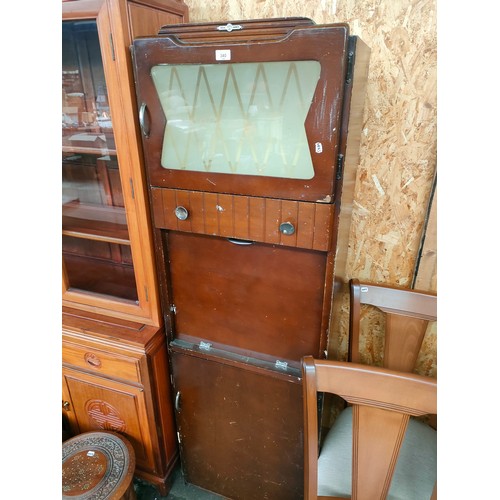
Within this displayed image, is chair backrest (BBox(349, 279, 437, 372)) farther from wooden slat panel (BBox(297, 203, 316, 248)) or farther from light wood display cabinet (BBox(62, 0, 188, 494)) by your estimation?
light wood display cabinet (BBox(62, 0, 188, 494))

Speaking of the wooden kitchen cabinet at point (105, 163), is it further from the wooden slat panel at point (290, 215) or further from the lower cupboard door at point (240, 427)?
the wooden slat panel at point (290, 215)

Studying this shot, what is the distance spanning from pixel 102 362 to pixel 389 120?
130 centimetres

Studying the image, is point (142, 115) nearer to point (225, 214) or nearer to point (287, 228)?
point (225, 214)

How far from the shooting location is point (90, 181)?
56.6 inches

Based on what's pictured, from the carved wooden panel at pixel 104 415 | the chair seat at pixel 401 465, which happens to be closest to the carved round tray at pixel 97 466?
the carved wooden panel at pixel 104 415

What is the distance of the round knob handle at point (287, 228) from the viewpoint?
96 cm

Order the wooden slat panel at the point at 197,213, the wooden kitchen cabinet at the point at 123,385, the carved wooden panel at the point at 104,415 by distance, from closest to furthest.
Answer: the wooden slat panel at the point at 197,213, the wooden kitchen cabinet at the point at 123,385, the carved wooden panel at the point at 104,415

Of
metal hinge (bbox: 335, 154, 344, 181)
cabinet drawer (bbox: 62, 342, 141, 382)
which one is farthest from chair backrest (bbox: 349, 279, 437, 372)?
cabinet drawer (bbox: 62, 342, 141, 382)

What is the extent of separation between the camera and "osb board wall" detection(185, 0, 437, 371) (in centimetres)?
112

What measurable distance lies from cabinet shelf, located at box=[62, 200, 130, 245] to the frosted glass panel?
41 centimetres

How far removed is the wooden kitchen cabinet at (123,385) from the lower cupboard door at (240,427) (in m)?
0.07
